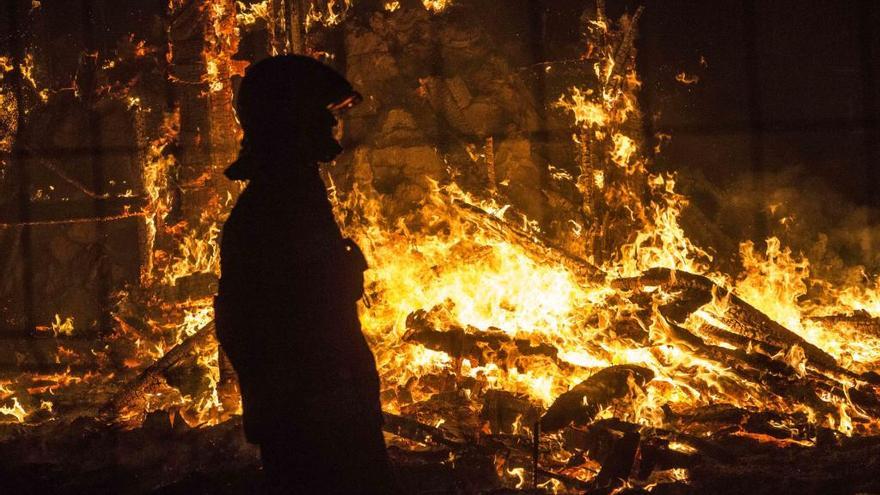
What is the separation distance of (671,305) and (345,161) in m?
5.88

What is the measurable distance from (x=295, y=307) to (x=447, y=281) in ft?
16.6

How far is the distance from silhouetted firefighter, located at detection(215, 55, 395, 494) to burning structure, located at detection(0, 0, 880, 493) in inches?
103

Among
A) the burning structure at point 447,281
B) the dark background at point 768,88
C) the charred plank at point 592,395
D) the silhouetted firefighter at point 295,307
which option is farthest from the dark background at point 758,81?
the silhouetted firefighter at point 295,307

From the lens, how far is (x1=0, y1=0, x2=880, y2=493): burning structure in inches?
227

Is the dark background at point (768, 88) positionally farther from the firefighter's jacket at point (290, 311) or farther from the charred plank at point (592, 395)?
the firefighter's jacket at point (290, 311)

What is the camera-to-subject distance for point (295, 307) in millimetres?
2527

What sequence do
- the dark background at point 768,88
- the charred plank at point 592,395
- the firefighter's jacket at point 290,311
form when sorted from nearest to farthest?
the firefighter's jacket at point 290,311, the charred plank at point 592,395, the dark background at point 768,88

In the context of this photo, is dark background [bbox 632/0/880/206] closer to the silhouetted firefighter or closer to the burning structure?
the burning structure

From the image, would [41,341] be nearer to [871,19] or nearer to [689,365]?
[689,365]

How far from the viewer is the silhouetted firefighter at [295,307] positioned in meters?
2.54

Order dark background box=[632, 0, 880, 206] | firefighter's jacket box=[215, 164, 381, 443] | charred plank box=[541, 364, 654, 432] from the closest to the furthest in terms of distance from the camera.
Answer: firefighter's jacket box=[215, 164, 381, 443] < charred plank box=[541, 364, 654, 432] < dark background box=[632, 0, 880, 206]

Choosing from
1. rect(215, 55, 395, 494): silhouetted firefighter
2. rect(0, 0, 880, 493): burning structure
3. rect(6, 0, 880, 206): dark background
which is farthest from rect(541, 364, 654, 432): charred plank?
rect(6, 0, 880, 206): dark background

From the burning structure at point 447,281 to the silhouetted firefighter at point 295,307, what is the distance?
2608mm

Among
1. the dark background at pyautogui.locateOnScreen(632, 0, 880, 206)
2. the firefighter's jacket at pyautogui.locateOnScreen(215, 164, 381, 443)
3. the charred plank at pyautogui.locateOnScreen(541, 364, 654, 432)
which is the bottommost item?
the charred plank at pyautogui.locateOnScreen(541, 364, 654, 432)
